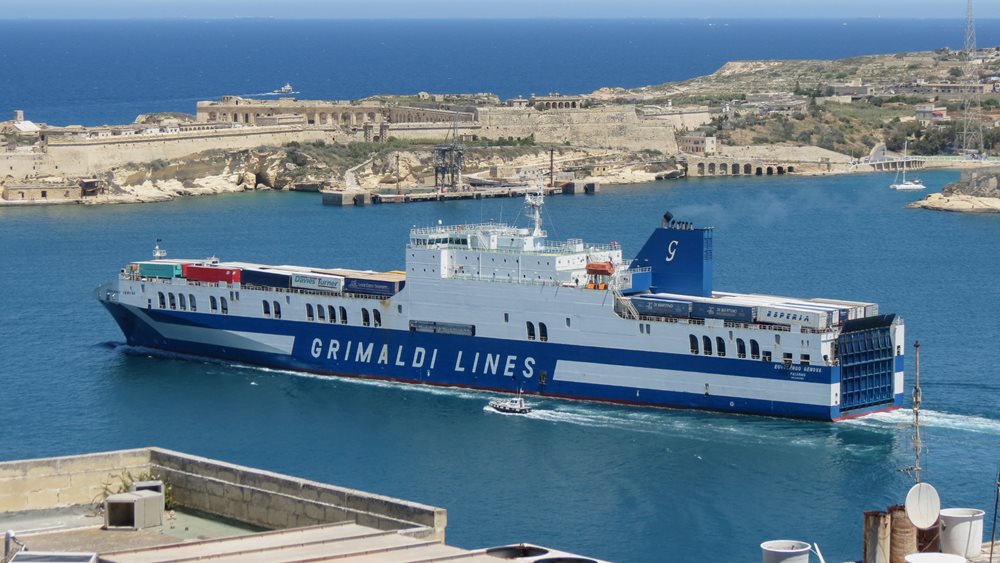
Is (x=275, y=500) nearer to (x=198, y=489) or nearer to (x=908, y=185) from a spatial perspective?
(x=198, y=489)

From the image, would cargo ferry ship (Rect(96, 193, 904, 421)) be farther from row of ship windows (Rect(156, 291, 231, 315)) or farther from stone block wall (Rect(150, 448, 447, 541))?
stone block wall (Rect(150, 448, 447, 541))

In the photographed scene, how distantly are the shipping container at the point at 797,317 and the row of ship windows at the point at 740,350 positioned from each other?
61cm

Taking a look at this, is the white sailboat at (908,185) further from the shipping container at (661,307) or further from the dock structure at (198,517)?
the dock structure at (198,517)

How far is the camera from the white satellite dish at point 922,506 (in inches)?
756

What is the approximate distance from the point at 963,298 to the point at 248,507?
36716mm

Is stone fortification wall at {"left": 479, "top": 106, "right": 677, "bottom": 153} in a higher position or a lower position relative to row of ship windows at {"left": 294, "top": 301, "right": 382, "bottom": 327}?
higher

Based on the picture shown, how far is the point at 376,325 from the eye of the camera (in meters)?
46.8

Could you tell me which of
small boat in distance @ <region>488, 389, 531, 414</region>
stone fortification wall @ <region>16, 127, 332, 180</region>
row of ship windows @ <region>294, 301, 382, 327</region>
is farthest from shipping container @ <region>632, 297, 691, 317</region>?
stone fortification wall @ <region>16, 127, 332, 180</region>

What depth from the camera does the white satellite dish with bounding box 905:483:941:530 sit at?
19.2m

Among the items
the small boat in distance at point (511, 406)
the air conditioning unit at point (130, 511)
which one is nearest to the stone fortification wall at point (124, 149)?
the small boat in distance at point (511, 406)

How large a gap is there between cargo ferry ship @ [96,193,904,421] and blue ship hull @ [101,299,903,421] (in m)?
0.04

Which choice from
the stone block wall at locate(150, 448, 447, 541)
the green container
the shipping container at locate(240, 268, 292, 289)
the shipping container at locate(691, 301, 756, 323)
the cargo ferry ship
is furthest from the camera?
the green container

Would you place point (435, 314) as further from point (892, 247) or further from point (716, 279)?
point (892, 247)

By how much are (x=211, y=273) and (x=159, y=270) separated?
77.3 inches
